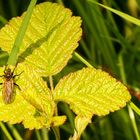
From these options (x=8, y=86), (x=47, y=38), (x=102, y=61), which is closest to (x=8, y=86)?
(x=8, y=86)

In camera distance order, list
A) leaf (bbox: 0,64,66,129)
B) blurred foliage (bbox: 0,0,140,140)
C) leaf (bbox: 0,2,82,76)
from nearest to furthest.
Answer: leaf (bbox: 0,64,66,129) → leaf (bbox: 0,2,82,76) → blurred foliage (bbox: 0,0,140,140)

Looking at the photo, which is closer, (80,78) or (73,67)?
(80,78)

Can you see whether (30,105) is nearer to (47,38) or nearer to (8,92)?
(8,92)

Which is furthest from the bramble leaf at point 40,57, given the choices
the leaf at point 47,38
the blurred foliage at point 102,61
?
the blurred foliage at point 102,61

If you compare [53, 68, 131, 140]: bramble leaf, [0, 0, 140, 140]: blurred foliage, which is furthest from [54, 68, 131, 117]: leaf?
[0, 0, 140, 140]: blurred foliage

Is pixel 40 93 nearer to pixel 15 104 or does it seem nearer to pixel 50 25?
pixel 15 104

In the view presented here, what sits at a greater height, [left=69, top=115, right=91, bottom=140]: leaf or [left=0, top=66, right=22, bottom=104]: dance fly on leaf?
[left=0, top=66, right=22, bottom=104]: dance fly on leaf

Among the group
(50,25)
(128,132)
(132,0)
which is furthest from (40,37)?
(132,0)

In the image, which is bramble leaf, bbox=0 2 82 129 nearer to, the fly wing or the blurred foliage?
the fly wing
